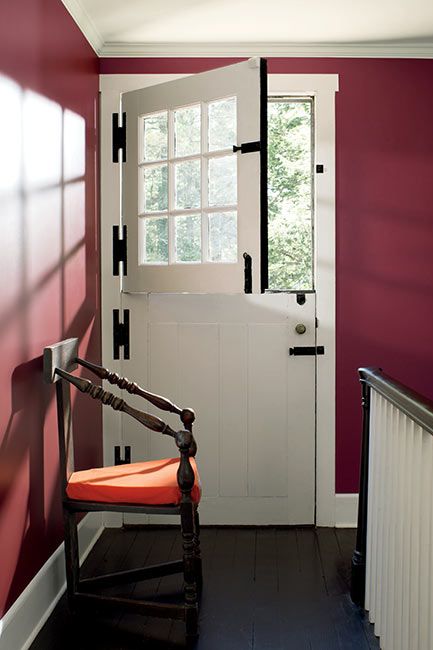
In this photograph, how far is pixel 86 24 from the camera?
3.75 m

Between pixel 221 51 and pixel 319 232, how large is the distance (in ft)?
3.49

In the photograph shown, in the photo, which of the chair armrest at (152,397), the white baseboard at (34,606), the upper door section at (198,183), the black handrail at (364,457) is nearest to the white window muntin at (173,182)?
the upper door section at (198,183)

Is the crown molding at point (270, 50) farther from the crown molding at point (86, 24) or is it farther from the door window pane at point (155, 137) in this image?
the door window pane at point (155, 137)

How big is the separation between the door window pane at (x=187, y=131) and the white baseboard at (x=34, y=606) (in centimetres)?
191

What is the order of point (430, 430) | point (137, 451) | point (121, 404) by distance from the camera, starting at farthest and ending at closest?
point (137, 451), point (121, 404), point (430, 430)

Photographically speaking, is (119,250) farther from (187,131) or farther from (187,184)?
(187,131)

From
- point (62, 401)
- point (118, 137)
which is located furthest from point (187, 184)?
point (62, 401)

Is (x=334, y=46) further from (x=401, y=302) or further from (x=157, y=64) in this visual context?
(x=401, y=302)

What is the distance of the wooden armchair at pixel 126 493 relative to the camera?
2869 mm

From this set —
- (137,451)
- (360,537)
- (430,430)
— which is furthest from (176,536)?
(430,430)

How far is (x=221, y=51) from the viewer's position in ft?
13.8

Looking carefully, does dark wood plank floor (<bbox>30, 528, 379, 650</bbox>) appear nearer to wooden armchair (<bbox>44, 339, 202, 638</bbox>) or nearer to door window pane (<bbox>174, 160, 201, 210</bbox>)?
wooden armchair (<bbox>44, 339, 202, 638</bbox>)

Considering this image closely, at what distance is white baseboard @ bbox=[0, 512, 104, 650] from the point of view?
8.73ft

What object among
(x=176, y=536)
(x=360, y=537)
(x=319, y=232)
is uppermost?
(x=319, y=232)
